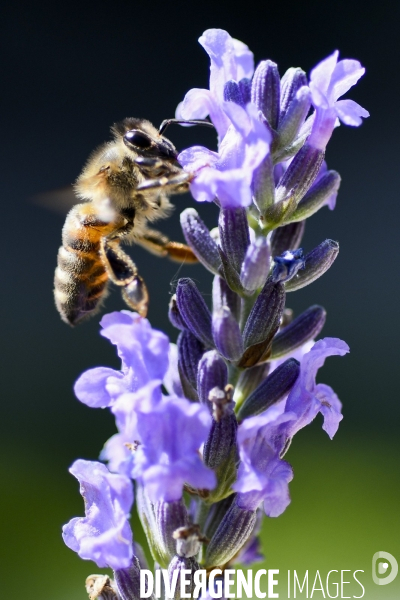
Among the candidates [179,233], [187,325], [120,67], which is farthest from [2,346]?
[187,325]

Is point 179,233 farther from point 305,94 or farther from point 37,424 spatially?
point 305,94

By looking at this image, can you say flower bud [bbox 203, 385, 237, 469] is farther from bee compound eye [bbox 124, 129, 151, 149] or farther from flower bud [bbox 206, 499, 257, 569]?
bee compound eye [bbox 124, 129, 151, 149]

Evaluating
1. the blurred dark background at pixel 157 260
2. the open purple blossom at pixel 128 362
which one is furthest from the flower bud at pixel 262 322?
the blurred dark background at pixel 157 260

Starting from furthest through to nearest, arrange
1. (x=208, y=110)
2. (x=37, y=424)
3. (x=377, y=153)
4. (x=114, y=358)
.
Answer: (x=377, y=153), (x=114, y=358), (x=37, y=424), (x=208, y=110)

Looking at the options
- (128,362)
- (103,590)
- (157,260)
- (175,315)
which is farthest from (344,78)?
(157,260)

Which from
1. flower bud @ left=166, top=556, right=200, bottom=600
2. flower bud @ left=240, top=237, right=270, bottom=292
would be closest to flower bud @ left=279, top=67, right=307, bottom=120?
flower bud @ left=240, top=237, right=270, bottom=292

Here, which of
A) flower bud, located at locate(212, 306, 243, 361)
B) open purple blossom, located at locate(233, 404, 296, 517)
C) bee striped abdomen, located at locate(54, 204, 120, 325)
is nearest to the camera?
open purple blossom, located at locate(233, 404, 296, 517)
